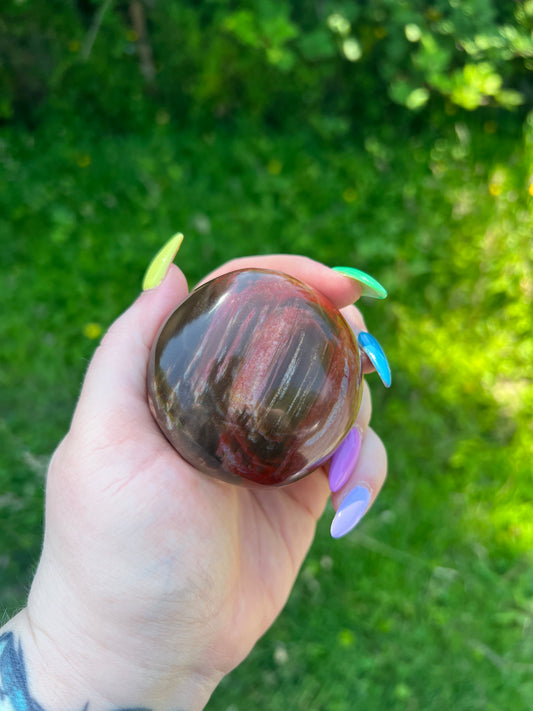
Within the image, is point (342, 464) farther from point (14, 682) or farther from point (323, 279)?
point (14, 682)

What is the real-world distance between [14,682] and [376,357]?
1285 mm

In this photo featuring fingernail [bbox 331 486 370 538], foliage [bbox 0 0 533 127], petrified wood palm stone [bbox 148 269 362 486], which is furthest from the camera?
foliage [bbox 0 0 533 127]

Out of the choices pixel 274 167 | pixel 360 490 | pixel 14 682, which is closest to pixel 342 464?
pixel 360 490

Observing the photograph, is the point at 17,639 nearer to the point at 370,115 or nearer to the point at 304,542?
the point at 304,542

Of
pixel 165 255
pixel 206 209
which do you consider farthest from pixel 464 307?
pixel 165 255

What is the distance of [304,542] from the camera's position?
218cm

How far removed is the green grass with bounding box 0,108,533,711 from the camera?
8.21ft

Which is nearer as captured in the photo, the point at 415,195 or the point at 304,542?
the point at 304,542

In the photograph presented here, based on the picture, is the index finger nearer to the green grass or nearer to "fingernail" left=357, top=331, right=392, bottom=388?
"fingernail" left=357, top=331, right=392, bottom=388

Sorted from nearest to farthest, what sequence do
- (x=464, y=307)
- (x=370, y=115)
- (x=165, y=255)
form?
(x=165, y=255)
(x=464, y=307)
(x=370, y=115)

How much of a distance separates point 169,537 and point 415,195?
2.43 meters

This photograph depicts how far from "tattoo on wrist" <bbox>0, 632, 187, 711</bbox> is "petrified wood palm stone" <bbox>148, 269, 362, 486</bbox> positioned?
0.69 m

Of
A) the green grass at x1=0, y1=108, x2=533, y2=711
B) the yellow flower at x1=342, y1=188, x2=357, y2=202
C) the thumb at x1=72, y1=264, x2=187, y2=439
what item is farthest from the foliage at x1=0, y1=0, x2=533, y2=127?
the thumb at x1=72, y1=264, x2=187, y2=439

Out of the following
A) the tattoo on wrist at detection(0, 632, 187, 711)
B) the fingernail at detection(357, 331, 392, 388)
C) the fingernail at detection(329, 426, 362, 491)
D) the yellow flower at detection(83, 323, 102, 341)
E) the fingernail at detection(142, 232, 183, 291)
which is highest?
the fingernail at detection(142, 232, 183, 291)
